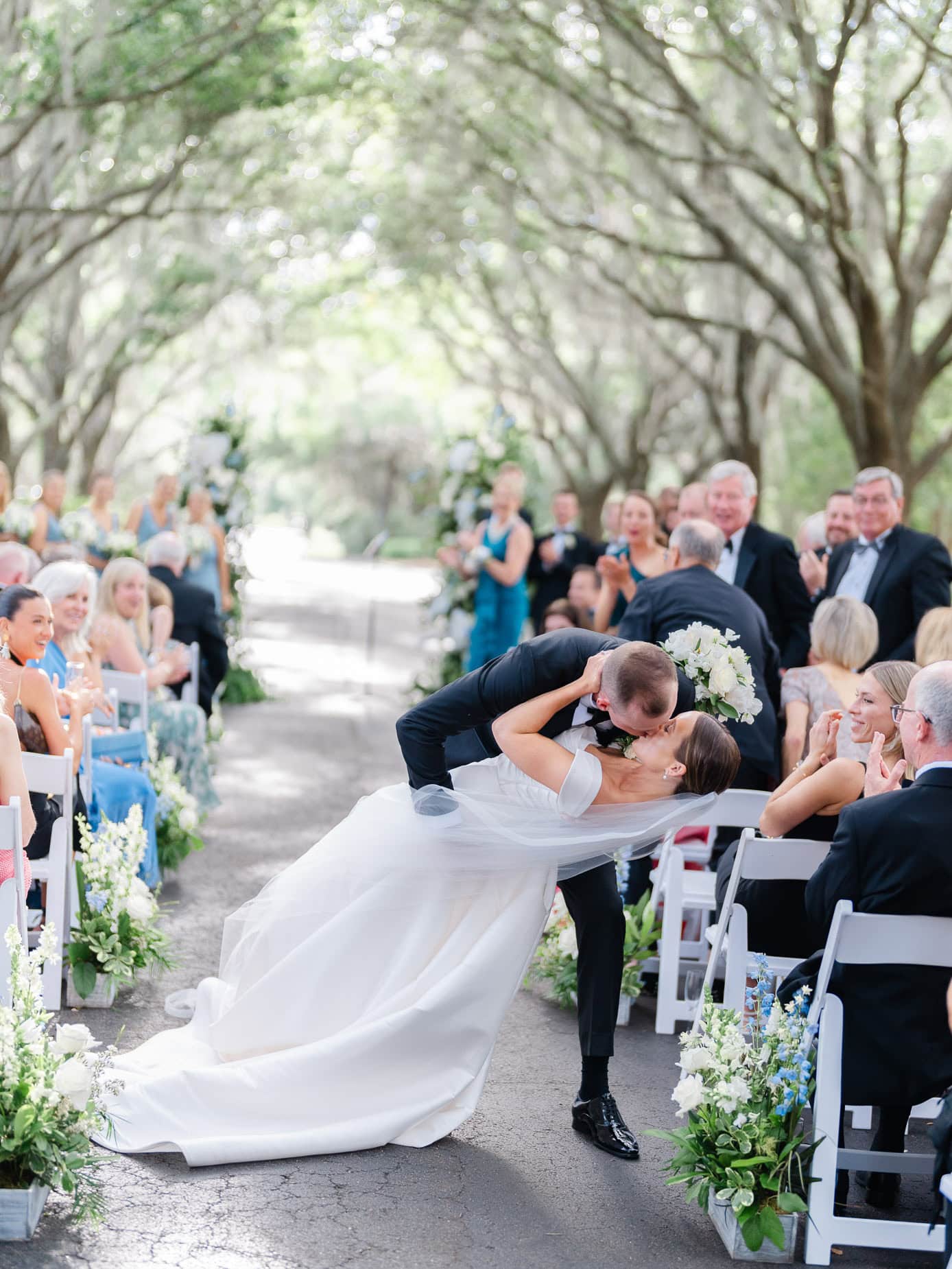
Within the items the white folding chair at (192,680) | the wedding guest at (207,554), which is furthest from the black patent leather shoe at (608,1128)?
the wedding guest at (207,554)

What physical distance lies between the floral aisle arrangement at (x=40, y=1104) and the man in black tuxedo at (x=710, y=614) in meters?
3.41

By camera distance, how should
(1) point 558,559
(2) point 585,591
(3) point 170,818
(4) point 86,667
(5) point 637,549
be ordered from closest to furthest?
(4) point 86,667 < (3) point 170,818 < (5) point 637,549 < (2) point 585,591 < (1) point 558,559

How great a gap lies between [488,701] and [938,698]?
1.43 metres

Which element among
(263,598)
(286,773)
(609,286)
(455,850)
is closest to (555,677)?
(455,850)

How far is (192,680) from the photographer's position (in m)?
11.3

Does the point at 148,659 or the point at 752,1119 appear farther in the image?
the point at 148,659

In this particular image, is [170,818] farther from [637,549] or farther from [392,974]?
[637,549]

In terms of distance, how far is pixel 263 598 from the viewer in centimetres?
3484

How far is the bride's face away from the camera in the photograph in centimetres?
487

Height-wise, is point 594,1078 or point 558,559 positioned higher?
point 558,559

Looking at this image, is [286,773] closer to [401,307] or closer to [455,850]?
[455,850]

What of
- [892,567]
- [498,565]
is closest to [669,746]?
[892,567]

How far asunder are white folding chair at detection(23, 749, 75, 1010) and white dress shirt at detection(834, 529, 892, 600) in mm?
4728

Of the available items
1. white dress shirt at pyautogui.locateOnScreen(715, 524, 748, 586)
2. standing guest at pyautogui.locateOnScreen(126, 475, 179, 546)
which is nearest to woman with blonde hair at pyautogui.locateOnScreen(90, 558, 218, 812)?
white dress shirt at pyautogui.locateOnScreen(715, 524, 748, 586)
